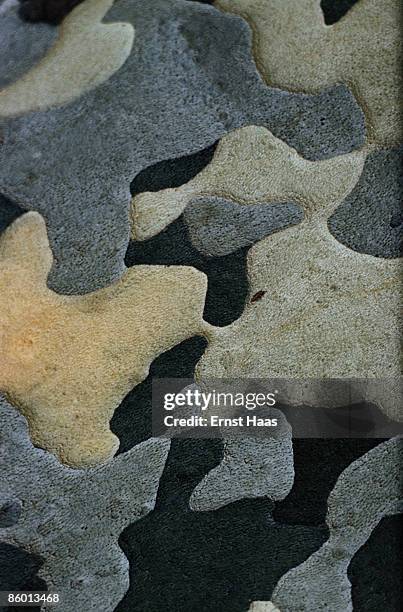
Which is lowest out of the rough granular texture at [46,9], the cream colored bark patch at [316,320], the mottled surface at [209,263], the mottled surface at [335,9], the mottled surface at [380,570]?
the mottled surface at [380,570]

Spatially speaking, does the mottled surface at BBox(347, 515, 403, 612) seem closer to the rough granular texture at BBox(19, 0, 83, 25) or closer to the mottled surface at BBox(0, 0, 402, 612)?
the mottled surface at BBox(0, 0, 402, 612)

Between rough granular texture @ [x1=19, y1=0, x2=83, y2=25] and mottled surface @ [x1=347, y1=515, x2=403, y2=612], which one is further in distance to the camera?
rough granular texture @ [x1=19, y1=0, x2=83, y2=25]

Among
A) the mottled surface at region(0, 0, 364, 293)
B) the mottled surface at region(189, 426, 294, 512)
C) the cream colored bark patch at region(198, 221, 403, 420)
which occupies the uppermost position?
the mottled surface at region(0, 0, 364, 293)

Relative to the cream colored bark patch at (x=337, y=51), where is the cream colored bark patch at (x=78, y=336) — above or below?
below

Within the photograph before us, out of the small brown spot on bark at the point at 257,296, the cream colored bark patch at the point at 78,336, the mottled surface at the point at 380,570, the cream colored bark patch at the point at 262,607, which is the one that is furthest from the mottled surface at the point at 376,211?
the cream colored bark patch at the point at 262,607

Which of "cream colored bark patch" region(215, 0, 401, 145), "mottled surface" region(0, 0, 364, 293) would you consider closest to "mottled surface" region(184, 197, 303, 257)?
"mottled surface" region(0, 0, 364, 293)

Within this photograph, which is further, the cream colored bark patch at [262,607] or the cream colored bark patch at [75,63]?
the cream colored bark patch at [75,63]

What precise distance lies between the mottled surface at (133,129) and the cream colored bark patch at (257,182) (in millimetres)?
25

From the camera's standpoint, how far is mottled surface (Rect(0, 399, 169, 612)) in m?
1.02

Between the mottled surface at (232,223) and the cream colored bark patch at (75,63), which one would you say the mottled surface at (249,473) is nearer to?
the mottled surface at (232,223)

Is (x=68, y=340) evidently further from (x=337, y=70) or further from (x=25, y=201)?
(x=337, y=70)

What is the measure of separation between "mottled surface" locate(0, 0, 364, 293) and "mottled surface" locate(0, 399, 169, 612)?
30 centimetres

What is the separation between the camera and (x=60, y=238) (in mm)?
1104

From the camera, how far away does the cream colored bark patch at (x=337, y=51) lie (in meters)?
1.12
